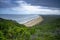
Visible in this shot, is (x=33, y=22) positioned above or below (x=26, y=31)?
above

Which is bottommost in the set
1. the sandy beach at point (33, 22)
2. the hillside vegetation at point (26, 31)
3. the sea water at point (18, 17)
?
the hillside vegetation at point (26, 31)

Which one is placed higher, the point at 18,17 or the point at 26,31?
the point at 18,17

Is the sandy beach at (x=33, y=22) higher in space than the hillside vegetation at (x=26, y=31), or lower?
higher

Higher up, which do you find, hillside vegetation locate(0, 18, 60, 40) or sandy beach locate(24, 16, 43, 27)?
sandy beach locate(24, 16, 43, 27)

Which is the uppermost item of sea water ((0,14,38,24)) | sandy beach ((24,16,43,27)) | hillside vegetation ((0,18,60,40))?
sea water ((0,14,38,24))

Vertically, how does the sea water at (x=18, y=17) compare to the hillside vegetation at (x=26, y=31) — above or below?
above

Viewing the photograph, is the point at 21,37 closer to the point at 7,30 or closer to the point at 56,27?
the point at 7,30

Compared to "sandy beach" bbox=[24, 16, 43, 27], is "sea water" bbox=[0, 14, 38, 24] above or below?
above

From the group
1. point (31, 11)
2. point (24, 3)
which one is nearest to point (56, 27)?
point (31, 11)
